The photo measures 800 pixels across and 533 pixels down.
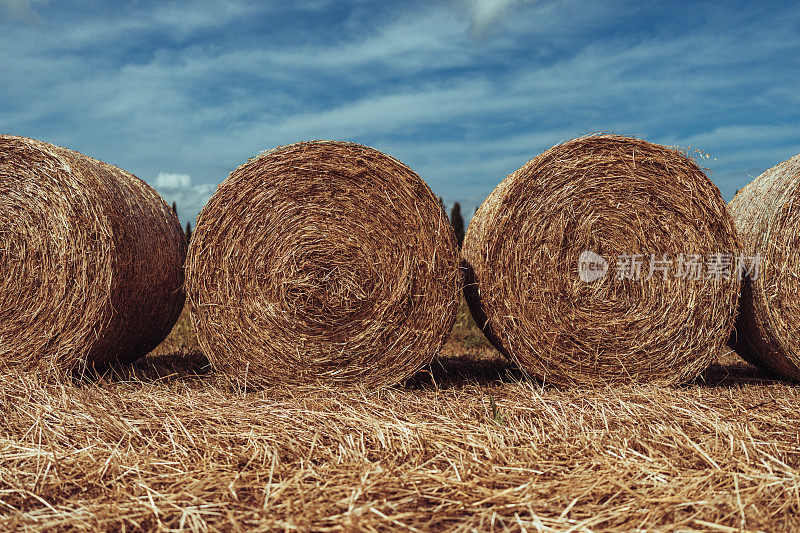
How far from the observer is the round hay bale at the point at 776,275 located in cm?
501

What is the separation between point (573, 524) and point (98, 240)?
378cm

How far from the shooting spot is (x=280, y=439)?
139 inches

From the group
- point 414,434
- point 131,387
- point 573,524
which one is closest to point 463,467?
point 414,434

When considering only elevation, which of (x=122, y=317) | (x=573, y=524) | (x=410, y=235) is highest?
(x=410, y=235)

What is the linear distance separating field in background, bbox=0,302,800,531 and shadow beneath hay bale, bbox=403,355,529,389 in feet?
0.57

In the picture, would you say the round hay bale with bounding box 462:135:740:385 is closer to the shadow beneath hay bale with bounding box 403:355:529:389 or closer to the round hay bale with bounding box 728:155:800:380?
the round hay bale with bounding box 728:155:800:380

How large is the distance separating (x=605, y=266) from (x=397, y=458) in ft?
7.52

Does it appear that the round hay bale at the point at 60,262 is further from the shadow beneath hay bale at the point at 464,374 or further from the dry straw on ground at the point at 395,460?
the shadow beneath hay bale at the point at 464,374

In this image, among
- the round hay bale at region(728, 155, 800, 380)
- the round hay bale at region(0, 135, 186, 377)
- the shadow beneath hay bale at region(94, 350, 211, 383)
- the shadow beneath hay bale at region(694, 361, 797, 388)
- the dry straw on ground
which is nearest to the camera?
the dry straw on ground

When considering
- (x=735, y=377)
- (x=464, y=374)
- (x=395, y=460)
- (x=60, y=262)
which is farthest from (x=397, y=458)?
(x=735, y=377)

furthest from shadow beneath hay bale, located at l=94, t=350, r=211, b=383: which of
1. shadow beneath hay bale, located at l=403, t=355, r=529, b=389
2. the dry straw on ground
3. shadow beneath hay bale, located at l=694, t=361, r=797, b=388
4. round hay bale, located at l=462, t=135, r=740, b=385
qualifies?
shadow beneath hay bale, located at l=694, t=361, r=797, b=388

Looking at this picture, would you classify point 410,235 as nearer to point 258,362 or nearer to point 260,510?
point 258,362

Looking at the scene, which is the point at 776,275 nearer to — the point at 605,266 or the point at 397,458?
the point at 605,266

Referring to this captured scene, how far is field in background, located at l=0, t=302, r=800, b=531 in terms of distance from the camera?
2674 millimetres
